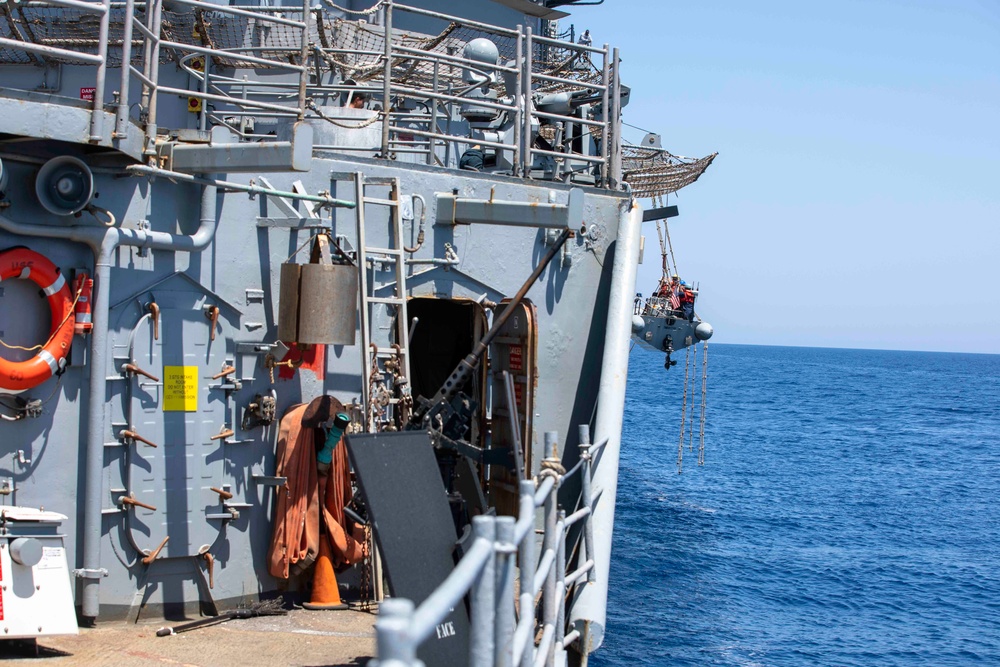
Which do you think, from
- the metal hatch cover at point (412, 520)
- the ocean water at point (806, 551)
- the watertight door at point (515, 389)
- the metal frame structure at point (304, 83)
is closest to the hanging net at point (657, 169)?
the metal frame structure at point (304, 83)

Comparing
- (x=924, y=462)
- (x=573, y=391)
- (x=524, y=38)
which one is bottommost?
(x=924, y=462)

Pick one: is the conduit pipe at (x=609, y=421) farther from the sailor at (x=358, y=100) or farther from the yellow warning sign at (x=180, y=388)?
the sailor at (x=358, y=100)

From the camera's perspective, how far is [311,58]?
1284 cm

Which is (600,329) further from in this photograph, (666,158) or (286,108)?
(666,158)

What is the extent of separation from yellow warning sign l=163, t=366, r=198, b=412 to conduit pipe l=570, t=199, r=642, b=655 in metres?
3.11

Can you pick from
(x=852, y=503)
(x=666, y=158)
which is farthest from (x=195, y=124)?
(x=852, y=503)

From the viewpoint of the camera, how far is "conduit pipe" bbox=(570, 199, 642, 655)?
7910 millimetres

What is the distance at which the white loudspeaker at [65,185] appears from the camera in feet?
22.7

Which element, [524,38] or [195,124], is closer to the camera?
[524,38]

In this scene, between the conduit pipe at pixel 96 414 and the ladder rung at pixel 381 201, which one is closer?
the conduit pipe at pixel 96 414

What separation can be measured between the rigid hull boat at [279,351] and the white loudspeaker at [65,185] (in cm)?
2

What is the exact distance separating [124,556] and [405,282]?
3087 mm

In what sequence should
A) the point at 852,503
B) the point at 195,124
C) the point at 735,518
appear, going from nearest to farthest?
the point at 195,124 → the point at 735,518 → the point at 852,503

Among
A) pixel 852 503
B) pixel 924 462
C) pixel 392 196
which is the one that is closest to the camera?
pixel 392 196
